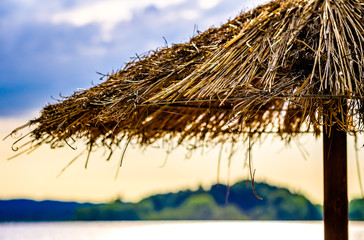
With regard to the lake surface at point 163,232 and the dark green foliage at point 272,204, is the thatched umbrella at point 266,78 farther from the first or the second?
the dark green foliage at point 272,204

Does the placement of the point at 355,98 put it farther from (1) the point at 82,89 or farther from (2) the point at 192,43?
(1) the point at 82,89

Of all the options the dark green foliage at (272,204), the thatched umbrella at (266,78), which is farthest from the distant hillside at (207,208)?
the thatched umbrella at (266,78)

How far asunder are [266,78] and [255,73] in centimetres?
10

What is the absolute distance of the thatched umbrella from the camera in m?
2.25

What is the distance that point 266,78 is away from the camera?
2.38 m

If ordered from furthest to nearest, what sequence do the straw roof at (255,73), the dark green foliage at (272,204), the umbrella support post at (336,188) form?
the dark green foliage at (272,204) → the umbrella support post at (336,188) → the straw roof at (255,73)

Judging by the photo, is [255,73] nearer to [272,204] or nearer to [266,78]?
[266,78]

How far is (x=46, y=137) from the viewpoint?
3.63m

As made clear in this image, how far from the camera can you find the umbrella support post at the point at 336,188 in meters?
Result: 3.15

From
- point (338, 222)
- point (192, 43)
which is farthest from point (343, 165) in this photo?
point (192, 43)

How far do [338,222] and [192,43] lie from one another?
5.48 feet

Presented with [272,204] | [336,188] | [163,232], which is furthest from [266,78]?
[272,204]

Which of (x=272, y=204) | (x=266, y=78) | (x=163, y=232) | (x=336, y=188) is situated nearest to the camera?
(x=266, y=78)

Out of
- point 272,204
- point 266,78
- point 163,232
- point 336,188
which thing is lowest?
point 163,232
